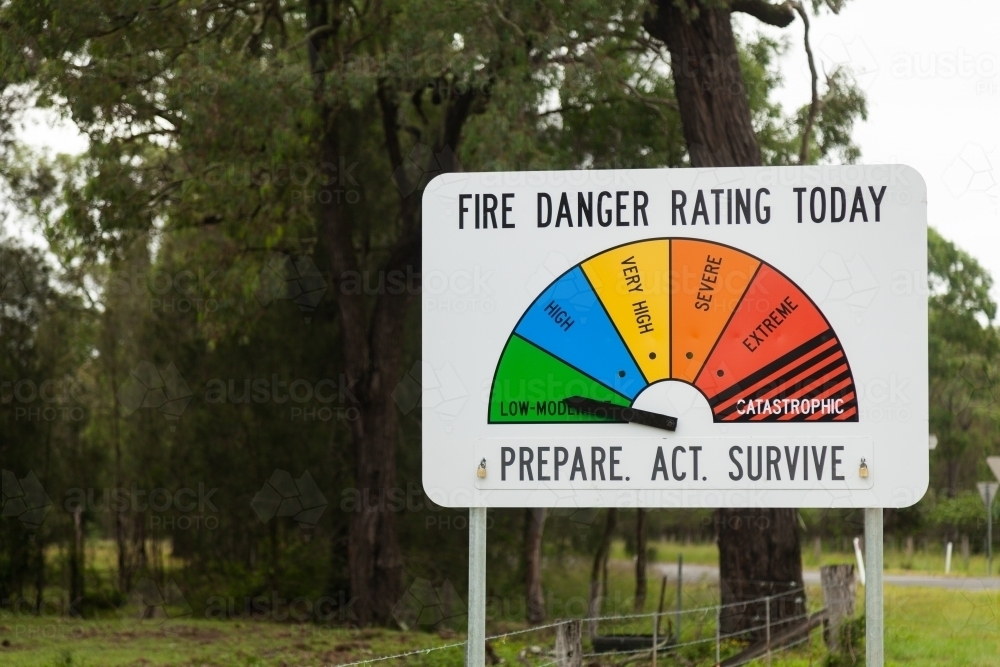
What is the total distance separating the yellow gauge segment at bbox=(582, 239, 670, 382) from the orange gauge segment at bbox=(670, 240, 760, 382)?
0.04 metres

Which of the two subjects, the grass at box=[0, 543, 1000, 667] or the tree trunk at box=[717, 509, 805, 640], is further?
the tree trunk at box=[717, 509, 805, 640]

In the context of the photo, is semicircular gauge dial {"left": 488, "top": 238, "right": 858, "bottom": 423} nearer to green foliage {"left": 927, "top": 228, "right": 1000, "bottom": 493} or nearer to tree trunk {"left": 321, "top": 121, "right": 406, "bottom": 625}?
tree trunk {"left": 321, "top": 121, "right": 406, "bottom": 625}

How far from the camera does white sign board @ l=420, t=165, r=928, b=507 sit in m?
4.17

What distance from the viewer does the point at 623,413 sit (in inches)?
167

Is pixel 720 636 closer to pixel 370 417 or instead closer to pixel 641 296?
pixel 370 417

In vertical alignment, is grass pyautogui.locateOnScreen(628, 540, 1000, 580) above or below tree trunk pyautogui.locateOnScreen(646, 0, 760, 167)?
below

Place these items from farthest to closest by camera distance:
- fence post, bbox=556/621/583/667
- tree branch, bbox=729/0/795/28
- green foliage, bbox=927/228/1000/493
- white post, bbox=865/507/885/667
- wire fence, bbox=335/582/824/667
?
green foliage, bbox=927/228/1000/493 → tree branch, bbox=729/0/795/28 → wire fence, bbox=335/582/824/667 → fence post, bbox=556/621/583/667 → white post, bbox=865/507/885/667

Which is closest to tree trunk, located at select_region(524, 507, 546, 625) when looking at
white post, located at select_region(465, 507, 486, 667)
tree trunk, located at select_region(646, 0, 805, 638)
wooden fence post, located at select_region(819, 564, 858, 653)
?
tree trunk, located at select_region(646, 0, 805, 638)

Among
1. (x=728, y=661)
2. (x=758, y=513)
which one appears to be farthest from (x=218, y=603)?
(x=728, y=661)

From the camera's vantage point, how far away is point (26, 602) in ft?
69.6

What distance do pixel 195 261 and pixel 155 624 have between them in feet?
18.0

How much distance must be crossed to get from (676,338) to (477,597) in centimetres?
119

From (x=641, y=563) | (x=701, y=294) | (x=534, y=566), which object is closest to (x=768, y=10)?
(x=701, y=294)

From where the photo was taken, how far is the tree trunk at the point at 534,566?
21.9 metres
